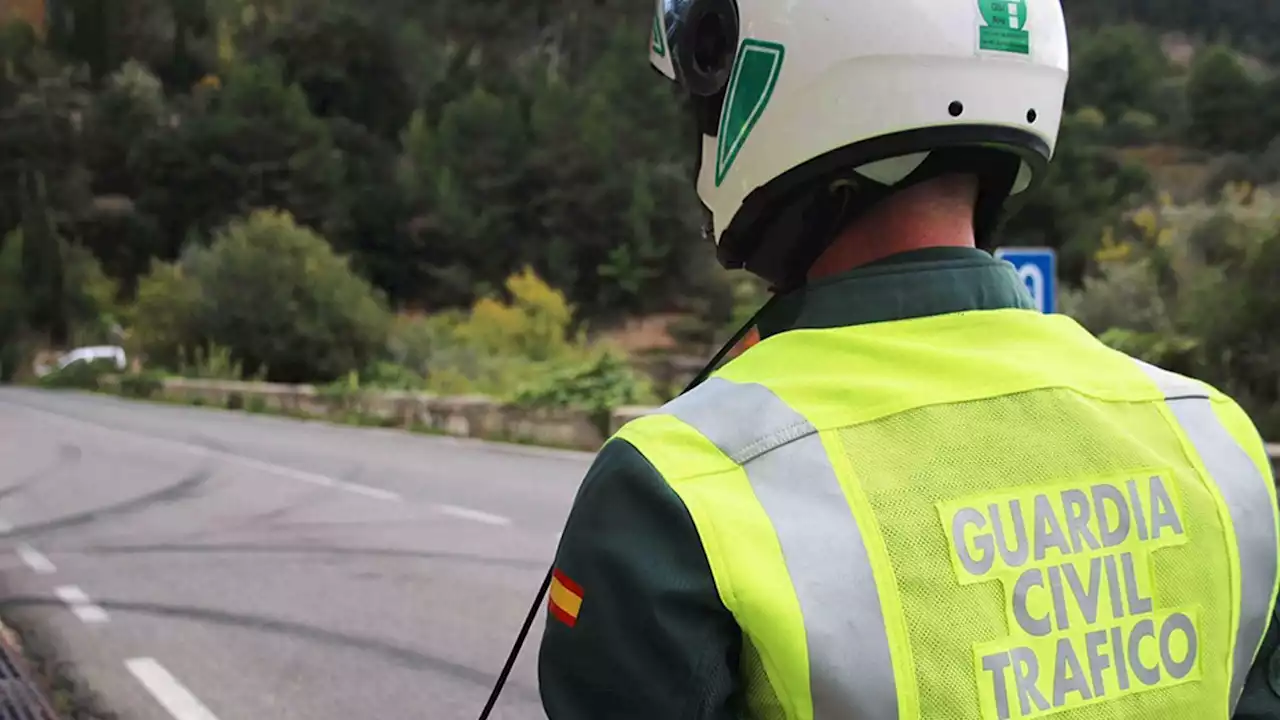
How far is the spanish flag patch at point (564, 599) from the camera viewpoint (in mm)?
948

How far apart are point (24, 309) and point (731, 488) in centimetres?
1408

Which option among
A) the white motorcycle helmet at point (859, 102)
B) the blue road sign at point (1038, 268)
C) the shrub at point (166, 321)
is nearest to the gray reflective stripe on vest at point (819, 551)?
the white motorcycle helmet at point (859, 102)

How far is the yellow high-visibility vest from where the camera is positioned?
2.98 feet

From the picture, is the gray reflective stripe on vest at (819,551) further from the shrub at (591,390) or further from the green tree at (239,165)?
the green tree at (239,165)

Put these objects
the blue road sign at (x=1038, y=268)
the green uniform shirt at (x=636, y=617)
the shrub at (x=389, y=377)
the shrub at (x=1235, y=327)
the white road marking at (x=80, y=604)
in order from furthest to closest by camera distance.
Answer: the shrub at (x=389, y=377) < the shrub at (x=1235, y=327) < the blue road sign at (x=1038, y=268) < the white road marking at (x=80, y=604) < the green uniform shirt at (x=636, y=617)

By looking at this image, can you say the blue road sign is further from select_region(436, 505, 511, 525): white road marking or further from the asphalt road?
select_region(436, 505, 511, 525): white road marking

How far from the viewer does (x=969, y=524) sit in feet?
3.18

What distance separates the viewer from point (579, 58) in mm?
51875

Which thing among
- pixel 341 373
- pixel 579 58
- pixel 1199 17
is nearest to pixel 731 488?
pixel 341 373

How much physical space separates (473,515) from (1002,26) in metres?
6.57

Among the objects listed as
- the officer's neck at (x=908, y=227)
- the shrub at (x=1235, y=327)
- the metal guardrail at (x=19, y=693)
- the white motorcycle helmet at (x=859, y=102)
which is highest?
the white motorcycle helmet at (x=859, y=102)

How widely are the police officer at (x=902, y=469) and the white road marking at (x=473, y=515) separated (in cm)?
613

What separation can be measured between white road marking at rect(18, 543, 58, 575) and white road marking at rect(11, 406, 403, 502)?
8.71 ft

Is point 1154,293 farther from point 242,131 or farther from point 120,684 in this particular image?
point 242,131
